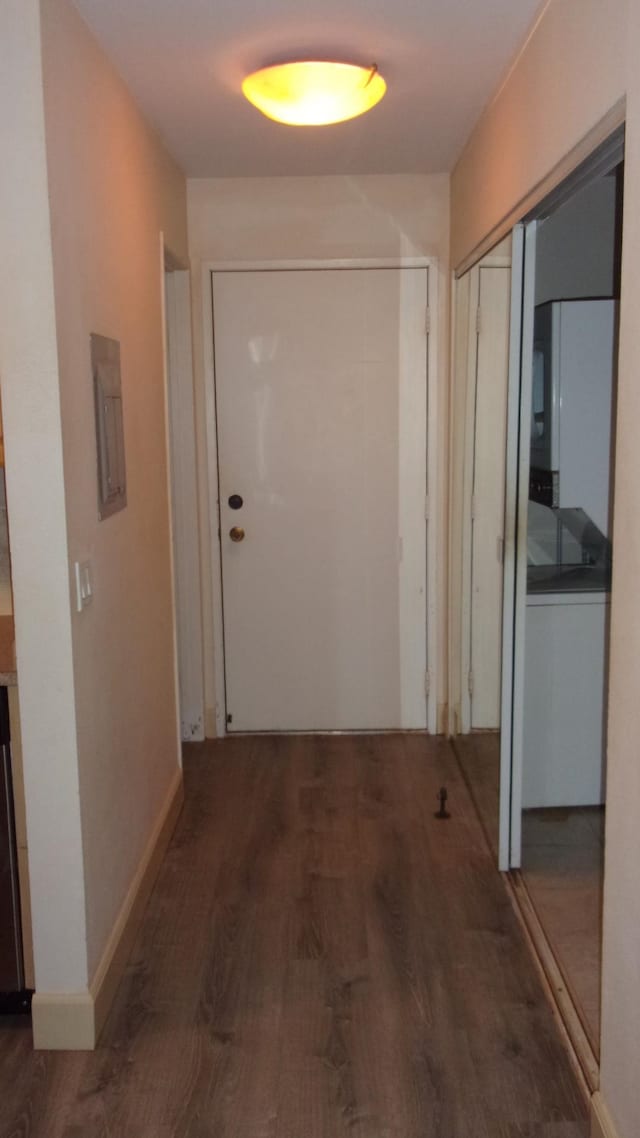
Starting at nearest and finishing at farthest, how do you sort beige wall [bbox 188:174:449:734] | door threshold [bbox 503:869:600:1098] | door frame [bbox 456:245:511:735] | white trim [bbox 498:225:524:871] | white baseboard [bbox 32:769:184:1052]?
door threshold [bbox 503:869:600:1098], white baseboard [bbox 32:769:184:1052], white trim [bbox 498:225:524:871], door frame [bbox 456:245:511:735], beige wall [bbox 188:174:449:734]

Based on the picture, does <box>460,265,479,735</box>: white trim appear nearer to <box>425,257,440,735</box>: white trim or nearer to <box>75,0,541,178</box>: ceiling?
<box>425,257,440,735</box>: white trim

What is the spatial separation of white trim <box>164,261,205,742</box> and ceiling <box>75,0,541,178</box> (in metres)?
0.69

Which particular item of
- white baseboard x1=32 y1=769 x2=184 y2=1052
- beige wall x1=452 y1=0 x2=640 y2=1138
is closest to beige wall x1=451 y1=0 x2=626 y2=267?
beige wall x1=452 y1=0 x2=640 y2=1138

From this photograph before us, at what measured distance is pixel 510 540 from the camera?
9.46 ft

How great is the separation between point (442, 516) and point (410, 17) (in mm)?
2188

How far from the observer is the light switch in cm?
217

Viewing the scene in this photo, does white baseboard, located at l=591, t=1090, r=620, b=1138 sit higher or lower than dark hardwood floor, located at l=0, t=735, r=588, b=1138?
higher

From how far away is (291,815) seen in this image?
3.52 meters

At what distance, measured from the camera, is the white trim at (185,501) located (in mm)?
3992

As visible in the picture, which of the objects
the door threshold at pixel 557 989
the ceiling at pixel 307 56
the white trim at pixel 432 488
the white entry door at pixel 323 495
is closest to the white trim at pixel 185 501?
the white entry door at pixel 323 495

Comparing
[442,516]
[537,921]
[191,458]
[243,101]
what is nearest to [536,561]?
[442,516]

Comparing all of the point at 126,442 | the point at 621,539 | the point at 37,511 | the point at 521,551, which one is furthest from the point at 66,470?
the point at 521,551

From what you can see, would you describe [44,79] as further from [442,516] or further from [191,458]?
[442,516]

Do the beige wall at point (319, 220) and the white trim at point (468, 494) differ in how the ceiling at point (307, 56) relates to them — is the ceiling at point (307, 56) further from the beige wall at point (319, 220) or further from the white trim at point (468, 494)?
the white trim at point (468, 494)
